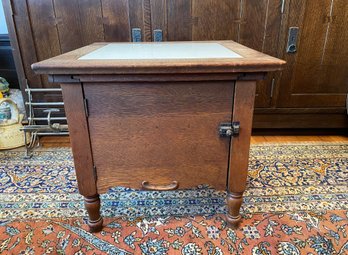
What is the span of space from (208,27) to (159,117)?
102 cm

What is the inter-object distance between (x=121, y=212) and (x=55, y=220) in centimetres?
28

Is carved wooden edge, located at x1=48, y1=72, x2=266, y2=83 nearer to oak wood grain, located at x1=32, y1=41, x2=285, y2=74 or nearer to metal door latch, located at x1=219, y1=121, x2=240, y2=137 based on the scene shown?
oak wood grain, located at x1=32, y1=41, x2=285, y2=74

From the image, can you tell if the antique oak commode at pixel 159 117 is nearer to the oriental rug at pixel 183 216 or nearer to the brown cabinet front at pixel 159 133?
the brown cabinet front at pixel 159 133

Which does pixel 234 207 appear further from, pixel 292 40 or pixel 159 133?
pixel 292 40

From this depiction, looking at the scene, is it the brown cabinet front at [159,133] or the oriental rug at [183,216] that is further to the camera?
the oriental rug at [183,216]

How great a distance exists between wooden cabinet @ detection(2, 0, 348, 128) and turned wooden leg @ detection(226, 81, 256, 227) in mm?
946

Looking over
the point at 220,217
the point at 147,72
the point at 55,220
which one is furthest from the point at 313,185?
the point at 55,220

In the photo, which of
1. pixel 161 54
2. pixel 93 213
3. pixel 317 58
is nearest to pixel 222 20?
pixel 317 58

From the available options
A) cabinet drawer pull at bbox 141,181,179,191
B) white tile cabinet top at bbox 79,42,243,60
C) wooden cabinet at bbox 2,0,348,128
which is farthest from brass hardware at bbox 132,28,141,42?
cabinet drawer pull at bbox 141,181,179,191

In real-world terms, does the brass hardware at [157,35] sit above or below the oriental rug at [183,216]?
above

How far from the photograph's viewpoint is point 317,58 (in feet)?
5.74

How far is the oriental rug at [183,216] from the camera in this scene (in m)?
1.01

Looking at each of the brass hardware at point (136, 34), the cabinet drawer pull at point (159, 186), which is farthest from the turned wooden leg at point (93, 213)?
the brass hardware at point (136, 34)

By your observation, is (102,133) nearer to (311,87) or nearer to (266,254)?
(266,254)
